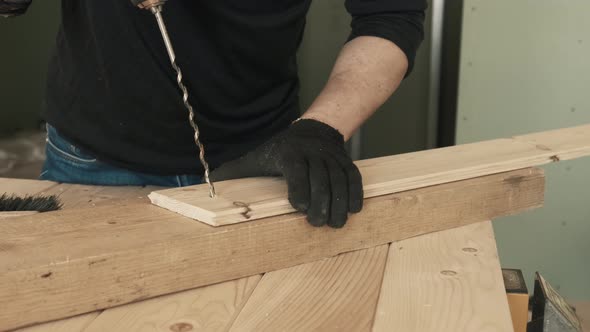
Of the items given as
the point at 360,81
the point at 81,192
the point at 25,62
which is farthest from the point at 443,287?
the point at 25,62

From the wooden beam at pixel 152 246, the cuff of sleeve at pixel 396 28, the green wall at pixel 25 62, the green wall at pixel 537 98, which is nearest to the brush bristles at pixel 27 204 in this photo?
the wooden beam at pixel 152 246

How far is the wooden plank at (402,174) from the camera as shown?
1.07m

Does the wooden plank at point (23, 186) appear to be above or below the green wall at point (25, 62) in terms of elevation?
above

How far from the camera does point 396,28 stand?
1.53 metres

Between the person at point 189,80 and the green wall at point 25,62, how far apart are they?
7.97 ft

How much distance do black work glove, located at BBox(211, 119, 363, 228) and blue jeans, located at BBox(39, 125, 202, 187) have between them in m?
0.37

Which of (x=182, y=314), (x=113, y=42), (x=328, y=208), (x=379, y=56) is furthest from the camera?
(x=379, y=56)

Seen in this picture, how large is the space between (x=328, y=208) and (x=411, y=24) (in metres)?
0.65

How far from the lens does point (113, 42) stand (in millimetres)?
1412

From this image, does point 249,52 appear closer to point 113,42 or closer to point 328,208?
point 113,42

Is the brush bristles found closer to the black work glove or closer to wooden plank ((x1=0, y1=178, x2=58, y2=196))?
wooden plank ((x1=0, y1=178, x2=58, y2=196))

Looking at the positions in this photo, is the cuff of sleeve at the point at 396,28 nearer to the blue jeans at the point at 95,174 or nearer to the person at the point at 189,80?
the person at the point at 189,80

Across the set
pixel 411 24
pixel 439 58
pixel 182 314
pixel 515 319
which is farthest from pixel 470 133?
pixel 182 314

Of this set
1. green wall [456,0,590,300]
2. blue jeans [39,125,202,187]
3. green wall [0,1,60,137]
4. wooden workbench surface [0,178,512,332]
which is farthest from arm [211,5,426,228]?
green wall [0,1,60,137]
